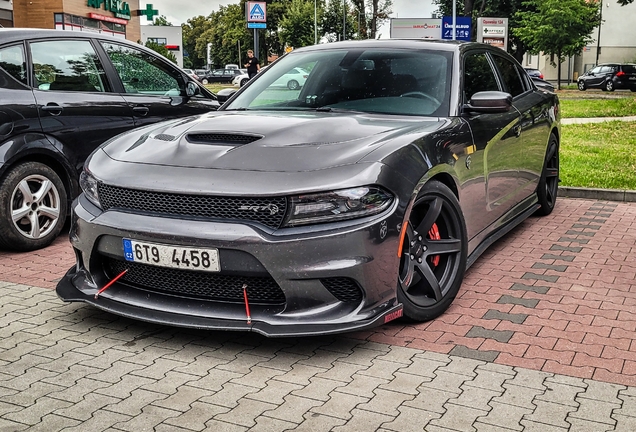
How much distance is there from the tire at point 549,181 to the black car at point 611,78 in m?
36.0

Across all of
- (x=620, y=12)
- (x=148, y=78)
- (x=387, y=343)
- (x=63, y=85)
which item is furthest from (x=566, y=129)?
(x=620, y=12)

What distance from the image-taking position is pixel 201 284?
4031 mm

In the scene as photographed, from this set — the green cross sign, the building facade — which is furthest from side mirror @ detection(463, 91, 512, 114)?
the building facade

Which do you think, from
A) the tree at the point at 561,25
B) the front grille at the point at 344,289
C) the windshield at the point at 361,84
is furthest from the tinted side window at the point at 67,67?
the tree at the point at 561,25

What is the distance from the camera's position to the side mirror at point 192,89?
25.7 ft

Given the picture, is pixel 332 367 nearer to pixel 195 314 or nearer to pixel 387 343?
pixel 387 343

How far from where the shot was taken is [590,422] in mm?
3232

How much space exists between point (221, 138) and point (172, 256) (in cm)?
82

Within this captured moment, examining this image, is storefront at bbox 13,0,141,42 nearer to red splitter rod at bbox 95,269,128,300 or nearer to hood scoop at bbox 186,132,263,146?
hood scoop at bbox 186,132,263,146

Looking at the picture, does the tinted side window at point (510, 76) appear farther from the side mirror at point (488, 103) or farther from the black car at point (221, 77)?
the black car at point (221, 77)

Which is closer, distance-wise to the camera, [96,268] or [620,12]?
[96,268]

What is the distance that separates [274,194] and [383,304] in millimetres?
779

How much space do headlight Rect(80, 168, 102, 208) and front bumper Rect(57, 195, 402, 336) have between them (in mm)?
344

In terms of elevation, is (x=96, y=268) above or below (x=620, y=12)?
below
